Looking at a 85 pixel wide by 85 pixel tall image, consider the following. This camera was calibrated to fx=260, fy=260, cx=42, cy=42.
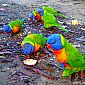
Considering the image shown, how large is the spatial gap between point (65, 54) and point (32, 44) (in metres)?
0.68

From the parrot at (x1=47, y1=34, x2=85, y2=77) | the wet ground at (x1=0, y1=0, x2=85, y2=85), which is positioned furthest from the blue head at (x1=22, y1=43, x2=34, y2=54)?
the parrot at (x1=47, y1=34, x2=85, y2=77)

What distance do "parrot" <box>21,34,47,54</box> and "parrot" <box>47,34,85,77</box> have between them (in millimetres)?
566

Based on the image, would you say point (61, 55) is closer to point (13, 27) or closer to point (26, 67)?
point (26, 67)

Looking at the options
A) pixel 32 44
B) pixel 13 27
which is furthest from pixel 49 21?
pixel 32 44

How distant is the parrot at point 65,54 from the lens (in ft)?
9.68

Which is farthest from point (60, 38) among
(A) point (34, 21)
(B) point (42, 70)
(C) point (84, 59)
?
(A) point (34, 21)

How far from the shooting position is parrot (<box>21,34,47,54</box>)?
3.54 meters

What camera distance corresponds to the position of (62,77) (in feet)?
11.0

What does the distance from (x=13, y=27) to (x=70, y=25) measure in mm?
1981

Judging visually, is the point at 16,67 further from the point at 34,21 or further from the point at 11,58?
the point at 34,21

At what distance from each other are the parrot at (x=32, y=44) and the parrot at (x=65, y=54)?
57cm

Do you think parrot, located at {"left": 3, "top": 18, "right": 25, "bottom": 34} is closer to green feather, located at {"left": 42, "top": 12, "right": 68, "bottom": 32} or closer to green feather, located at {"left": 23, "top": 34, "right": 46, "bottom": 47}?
green feather, located at {"left": 42, "top": 12, "right": 68, "bottom": 32}

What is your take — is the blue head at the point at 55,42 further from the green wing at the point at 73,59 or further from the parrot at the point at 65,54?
the green wing at the point at 73,59

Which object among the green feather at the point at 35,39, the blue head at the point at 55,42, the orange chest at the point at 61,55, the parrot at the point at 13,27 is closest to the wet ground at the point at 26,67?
the parrot at the point at 13,27
